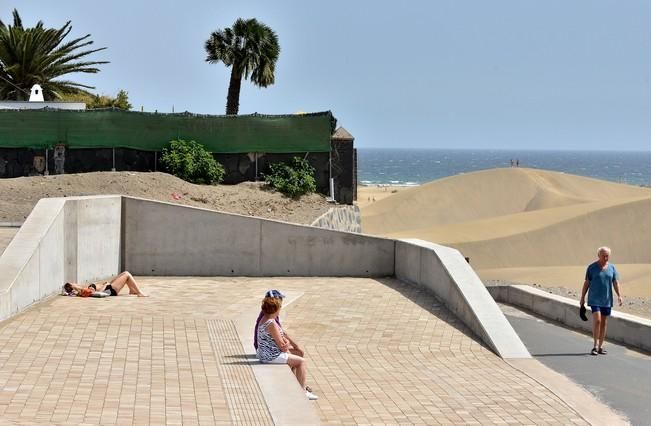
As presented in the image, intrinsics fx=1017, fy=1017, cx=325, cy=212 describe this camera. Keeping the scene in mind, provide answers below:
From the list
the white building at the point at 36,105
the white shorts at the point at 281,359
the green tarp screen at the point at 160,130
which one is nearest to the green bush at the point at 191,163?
the green tarp screen at the point at 160,130

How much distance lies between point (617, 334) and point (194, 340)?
6545 millimetres

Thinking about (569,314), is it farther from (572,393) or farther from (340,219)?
(340,219)

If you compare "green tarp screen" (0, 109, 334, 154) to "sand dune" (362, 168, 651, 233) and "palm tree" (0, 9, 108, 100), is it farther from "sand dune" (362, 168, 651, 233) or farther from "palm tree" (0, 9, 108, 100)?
"sand dune" (362, 168, 651, 233)

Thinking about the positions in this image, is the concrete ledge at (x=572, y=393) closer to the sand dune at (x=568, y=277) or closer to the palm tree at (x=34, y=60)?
the sand dune at (x=568, y=277)

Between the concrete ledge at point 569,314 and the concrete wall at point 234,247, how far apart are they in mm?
2631

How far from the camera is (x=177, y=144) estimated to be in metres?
29.8

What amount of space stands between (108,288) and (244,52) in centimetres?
3060

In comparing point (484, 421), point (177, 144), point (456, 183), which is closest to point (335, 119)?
point (177, 144)

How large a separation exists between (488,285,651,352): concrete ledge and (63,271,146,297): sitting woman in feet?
22.6

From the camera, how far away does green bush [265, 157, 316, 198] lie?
1160 inches

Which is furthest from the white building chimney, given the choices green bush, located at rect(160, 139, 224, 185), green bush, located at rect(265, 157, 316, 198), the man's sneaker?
the man's sneaker

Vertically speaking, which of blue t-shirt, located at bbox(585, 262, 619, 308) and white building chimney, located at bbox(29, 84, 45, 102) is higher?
white building chimney, located at bbox(29, 84, 45, 102)

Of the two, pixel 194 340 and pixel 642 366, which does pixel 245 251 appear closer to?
pixel 194 340

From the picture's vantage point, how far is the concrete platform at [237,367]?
918cm
